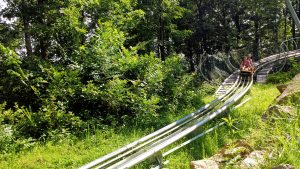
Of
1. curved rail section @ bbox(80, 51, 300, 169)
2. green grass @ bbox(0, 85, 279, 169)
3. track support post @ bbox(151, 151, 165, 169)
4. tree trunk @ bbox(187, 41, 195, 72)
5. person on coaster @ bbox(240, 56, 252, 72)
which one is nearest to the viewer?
curved rail section @ bbox(80, 51, 300, 169)

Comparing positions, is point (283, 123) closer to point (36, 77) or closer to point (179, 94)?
point (179, 94)

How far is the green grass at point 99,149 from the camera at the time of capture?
17.5 feet

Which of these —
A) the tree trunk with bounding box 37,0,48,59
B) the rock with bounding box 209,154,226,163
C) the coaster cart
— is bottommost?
the rock with bounding box 209,154,226,163

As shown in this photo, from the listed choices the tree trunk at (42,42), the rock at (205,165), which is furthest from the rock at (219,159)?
the tree trunk at (42,42)

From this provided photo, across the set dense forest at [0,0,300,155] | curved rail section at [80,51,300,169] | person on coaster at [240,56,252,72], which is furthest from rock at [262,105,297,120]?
person on coaster at [240,56,252,72]

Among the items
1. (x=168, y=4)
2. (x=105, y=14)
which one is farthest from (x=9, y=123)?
(x=168, y=4)

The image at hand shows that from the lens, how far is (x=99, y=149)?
5996 mm

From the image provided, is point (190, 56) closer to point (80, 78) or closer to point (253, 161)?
point (80, 78)

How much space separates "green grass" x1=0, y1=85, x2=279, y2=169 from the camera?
533 centimetres

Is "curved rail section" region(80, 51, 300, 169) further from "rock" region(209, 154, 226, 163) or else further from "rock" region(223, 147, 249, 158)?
"rock" region(223, 147, 249, 158)

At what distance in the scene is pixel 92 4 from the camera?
11523 millimetres

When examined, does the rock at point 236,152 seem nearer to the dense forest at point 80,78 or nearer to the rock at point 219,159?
the rock at point 219,159

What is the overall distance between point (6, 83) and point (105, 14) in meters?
5.37

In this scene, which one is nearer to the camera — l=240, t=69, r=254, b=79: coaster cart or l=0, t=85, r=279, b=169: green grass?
l=0, t=85, r=279, b=169: green grass
